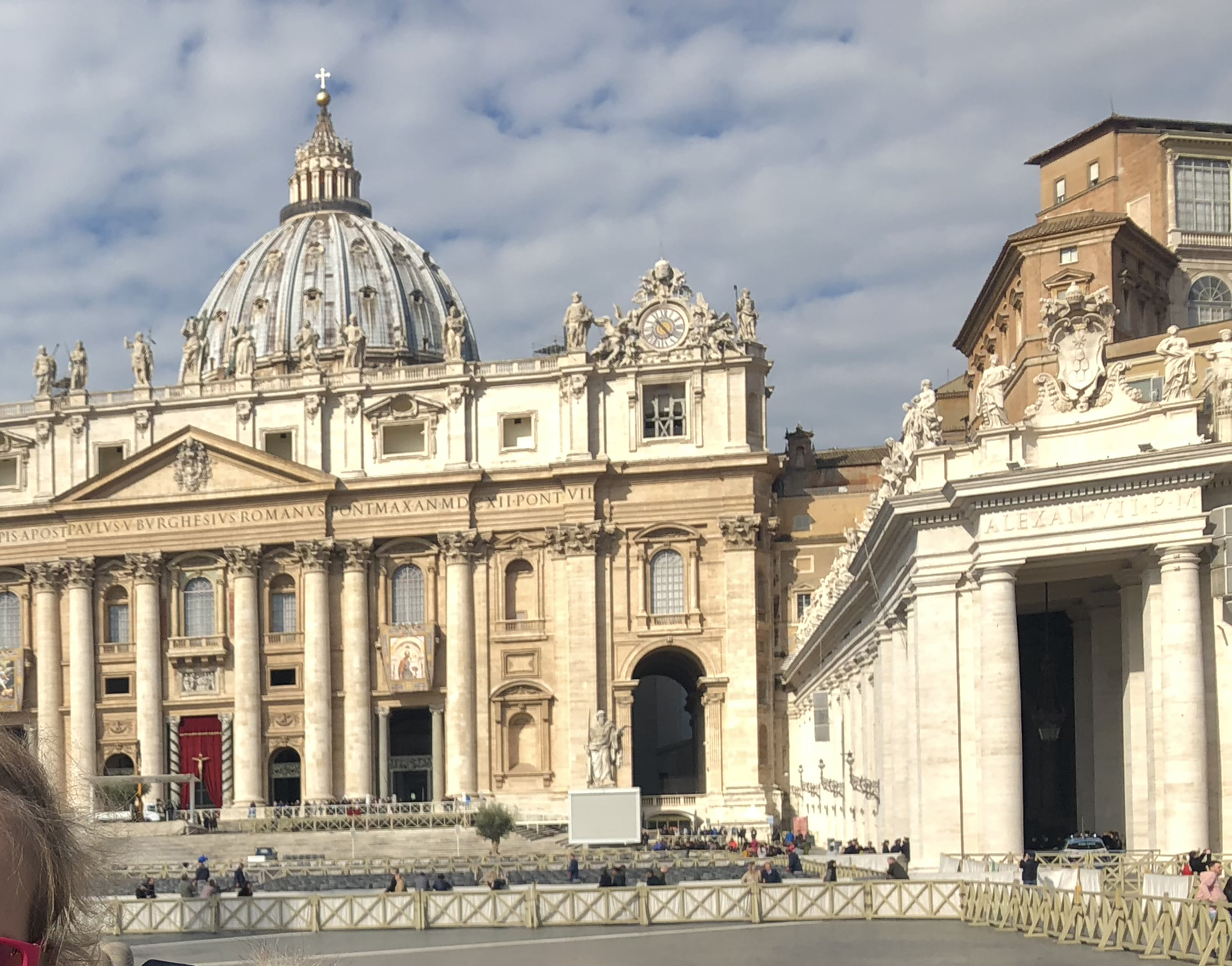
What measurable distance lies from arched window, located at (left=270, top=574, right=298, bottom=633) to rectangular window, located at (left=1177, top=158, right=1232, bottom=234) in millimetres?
36852

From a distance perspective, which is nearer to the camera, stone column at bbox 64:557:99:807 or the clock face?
the clock face

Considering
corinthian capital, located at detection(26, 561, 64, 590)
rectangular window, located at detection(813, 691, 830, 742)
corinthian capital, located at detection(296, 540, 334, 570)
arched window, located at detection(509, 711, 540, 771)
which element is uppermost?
corinthian capital, located at detection(296, 540, 334, 570)

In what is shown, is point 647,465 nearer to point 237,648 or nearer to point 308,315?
point 237,648

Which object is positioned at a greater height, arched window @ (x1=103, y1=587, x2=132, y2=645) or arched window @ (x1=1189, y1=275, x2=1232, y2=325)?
arched window @ (x1=1189, y1=275, x2=1232, y2=325)

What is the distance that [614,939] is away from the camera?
87.3ft

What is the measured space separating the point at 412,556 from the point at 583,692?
8884 millimetres

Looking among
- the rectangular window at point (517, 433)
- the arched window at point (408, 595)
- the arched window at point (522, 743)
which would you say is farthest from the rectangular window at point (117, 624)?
the rectangular window at point (517, 433)

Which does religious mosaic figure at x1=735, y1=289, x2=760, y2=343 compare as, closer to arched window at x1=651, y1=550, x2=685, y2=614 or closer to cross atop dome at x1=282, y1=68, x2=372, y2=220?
arched window at x1=651, y1=550, x2=685, y2=614

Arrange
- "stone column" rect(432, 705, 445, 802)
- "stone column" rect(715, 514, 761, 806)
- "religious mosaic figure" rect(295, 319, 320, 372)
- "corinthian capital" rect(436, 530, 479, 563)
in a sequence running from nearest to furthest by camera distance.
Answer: "stone column" rect(715, 514, 761, 806) < "stone column" rect(432, 705, 445, 802) < "corinthian capital" rect(436, 530, 479, 563) < "religious mosaic figure" rect(295, 319, 320, 372)

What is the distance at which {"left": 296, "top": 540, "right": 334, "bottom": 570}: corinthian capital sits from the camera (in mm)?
69438

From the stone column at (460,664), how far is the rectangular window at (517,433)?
12.7 feet

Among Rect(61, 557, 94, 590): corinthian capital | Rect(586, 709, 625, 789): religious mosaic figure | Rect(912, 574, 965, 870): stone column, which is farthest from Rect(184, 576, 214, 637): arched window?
Rect(912, 574, 965, 870): stone column

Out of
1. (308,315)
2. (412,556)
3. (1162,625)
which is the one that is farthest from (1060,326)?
(308,315)

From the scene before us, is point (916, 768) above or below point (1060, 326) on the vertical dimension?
below
